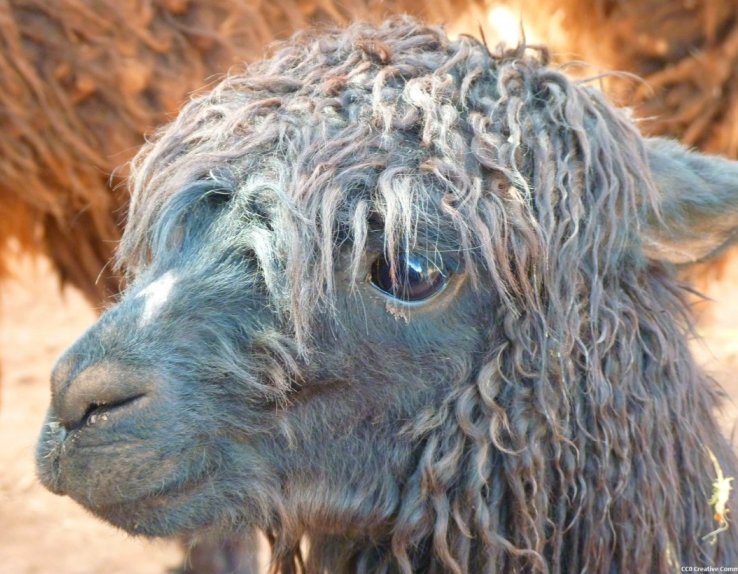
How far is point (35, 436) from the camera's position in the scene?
198 inches

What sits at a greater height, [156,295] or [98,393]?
[156,295]

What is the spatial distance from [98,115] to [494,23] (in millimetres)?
2621

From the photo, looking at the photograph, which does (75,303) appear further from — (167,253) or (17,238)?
(167,253)

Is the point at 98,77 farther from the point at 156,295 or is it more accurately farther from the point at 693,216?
Result: the point at 693,216

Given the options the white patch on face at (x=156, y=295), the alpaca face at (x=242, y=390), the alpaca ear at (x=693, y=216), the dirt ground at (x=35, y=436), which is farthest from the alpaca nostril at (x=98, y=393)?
the dirt ground at (x=35, y=436)

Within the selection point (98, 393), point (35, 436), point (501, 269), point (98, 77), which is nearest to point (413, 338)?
point (501, 269)

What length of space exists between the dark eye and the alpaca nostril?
60cm

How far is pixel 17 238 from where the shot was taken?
16.6 feet

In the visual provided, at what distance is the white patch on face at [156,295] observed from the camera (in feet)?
8.39

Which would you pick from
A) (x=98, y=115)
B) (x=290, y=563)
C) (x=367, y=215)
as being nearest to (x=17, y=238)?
(x=98, y=115)

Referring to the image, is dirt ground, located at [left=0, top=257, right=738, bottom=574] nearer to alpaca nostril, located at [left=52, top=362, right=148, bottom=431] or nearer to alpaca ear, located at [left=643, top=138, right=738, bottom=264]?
alpaca ear, located at [left=643, top=138, right=738, bottom=264]

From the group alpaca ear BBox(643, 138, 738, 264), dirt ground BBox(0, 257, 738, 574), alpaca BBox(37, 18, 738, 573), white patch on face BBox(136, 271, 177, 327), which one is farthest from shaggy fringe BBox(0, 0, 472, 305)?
alpaca ear BBox(643, 138, 738, 264)

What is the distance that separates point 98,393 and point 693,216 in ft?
4.96

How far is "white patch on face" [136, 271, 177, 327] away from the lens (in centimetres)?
256
